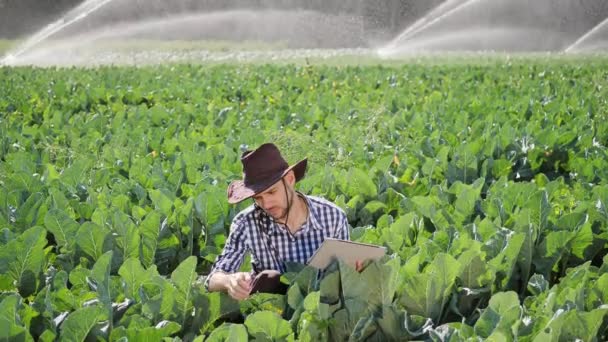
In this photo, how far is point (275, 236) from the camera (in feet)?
13.0

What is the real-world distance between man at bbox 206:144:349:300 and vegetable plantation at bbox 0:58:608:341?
29cm

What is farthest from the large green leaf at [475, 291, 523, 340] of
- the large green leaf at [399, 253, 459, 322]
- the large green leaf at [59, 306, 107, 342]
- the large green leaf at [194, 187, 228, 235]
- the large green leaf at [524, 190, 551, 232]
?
the large green leaf at [194, 187, 228, 235]

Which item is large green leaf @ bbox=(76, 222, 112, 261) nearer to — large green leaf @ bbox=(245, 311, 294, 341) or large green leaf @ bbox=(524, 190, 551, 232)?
large green leaf @ bbox=(245, 311, 294, 341)

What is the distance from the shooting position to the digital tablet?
3381 mm

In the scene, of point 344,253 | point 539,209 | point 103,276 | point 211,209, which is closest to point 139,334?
point 103,276

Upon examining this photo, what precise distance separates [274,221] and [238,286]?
1.76 feet

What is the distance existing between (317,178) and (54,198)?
161cm

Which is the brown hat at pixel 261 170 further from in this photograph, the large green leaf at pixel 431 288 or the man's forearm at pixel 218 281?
the large green leaf at pixel 431 288

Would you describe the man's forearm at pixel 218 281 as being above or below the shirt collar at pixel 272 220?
below

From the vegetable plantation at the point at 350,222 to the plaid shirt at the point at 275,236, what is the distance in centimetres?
29

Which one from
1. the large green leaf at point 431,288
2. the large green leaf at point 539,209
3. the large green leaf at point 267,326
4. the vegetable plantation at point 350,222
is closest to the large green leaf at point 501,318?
the vegetable plantation at point 350,222

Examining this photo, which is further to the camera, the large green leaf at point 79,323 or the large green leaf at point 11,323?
the large green leaf at point 79,323

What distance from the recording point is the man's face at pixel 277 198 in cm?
381

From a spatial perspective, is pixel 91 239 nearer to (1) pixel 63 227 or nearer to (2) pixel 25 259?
(1) pixel 63 227
